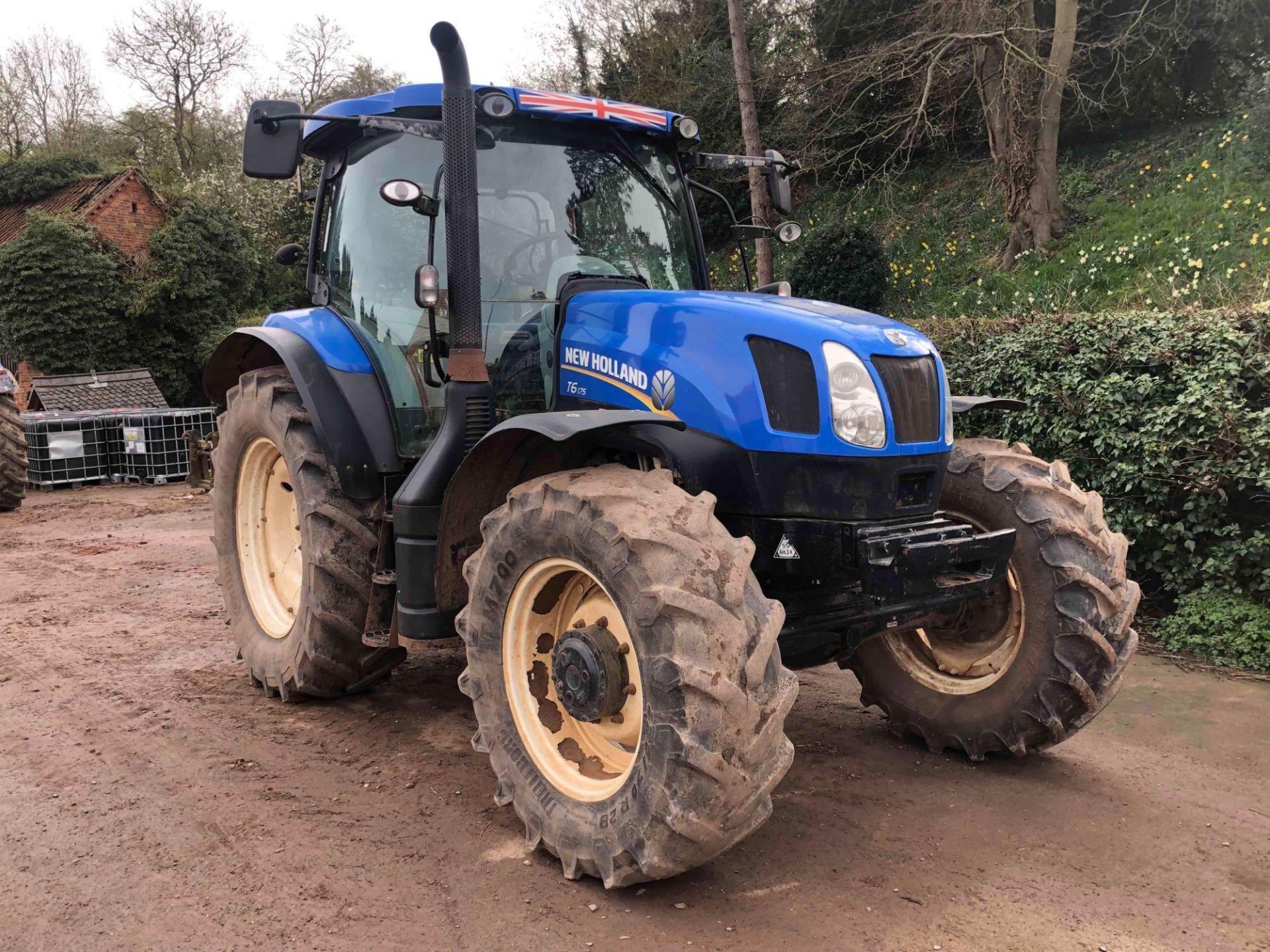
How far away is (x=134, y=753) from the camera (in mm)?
4062

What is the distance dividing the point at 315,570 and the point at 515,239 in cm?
159

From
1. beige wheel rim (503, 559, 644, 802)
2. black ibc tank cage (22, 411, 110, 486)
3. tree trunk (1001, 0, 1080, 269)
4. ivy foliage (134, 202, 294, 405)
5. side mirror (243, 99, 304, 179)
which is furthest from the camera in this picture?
ivy foliage (134, 202, 294, 405)

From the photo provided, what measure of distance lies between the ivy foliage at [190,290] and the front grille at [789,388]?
20.6 m

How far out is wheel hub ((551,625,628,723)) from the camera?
10.0ft

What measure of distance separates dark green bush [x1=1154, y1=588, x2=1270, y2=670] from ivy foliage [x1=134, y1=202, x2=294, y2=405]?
20100 millimetres

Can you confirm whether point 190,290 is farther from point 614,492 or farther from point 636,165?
point 614,492

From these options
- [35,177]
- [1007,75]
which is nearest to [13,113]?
[35,177]

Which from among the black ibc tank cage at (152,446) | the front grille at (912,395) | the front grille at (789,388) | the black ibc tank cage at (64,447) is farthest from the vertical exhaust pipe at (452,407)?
the black ibc tank cage at (64,447)

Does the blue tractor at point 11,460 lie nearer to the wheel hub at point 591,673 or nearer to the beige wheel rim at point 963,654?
the wheel hub at point 591,673

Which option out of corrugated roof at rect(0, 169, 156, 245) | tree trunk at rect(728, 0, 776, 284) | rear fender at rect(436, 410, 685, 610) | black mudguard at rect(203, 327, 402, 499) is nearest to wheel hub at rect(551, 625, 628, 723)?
rear fender at rect(436, 410, 685, 610)

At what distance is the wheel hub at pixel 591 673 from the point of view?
3053 millimetres

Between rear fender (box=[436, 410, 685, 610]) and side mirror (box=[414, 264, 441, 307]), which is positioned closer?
rear fender (box=[436, 410, 685, 610])

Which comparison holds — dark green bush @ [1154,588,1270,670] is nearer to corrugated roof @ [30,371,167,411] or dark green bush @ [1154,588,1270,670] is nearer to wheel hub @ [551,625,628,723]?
wheel hub @ [551,625,628,723]

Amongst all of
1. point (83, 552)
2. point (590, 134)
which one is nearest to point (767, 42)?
point (83, 552)
